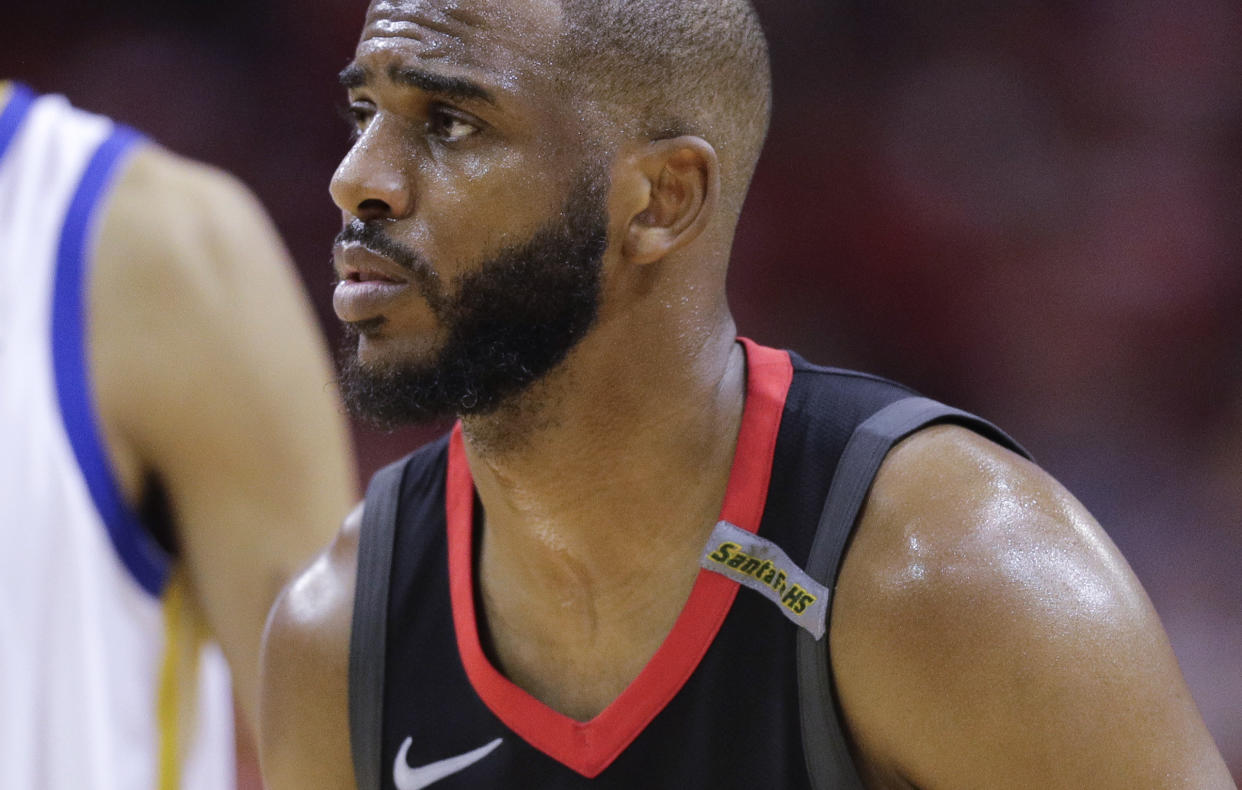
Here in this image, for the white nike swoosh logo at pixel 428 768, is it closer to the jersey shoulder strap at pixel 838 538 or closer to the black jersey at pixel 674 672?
the black jersey at pixel 674 672

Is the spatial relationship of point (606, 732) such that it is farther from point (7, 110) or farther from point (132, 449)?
point (7, 110)

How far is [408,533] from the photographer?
2.32 meters

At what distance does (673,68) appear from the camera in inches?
80.4

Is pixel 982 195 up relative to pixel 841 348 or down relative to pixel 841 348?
up

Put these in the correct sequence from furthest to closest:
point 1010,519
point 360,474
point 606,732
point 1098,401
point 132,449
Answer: point 360,474 → point 1098,401 → point 132,449 → point 606,732 → point 1010,519

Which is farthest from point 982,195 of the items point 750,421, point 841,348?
point 750,421

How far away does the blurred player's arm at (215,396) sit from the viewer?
2.26 meters

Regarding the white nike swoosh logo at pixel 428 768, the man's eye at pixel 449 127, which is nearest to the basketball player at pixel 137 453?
the white nike swoosh logo at pixel 428 768

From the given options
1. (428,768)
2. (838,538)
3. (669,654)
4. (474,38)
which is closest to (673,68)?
(474,38)

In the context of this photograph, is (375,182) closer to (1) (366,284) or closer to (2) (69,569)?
(1) (366,284)

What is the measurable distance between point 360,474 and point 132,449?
3.30 meters

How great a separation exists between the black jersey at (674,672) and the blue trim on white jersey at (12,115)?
0.84 meters

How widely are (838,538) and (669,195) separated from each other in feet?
1.69

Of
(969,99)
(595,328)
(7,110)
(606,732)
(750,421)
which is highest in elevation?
(969,99)
